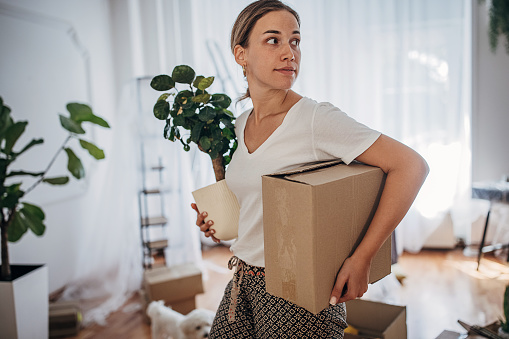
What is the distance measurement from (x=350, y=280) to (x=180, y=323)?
1482 millimetres

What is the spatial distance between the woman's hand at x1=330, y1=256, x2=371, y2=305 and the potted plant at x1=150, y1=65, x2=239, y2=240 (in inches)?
18.2

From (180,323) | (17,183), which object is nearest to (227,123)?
(180,323)

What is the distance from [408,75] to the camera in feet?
12.0

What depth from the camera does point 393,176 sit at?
89 centimetres

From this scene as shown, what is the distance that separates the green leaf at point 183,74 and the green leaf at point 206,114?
11cm

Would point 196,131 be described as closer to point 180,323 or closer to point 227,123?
point 227,123

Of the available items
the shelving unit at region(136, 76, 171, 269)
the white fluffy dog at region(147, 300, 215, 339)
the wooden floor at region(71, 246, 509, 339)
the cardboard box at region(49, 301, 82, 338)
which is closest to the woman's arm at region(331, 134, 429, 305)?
the white fluffy dog at region(147, 300, 215, 339)

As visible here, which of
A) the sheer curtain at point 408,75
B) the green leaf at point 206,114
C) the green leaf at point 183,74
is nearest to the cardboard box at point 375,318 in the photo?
the green leaf at point 206,114

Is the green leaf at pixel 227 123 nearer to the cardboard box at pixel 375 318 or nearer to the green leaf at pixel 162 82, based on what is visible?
the green leaf at pixel 162 82

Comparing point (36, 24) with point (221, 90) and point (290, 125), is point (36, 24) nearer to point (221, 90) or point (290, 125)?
point (221, 90)

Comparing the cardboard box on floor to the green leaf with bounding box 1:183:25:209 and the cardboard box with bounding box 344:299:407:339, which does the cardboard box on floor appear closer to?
the green leaf with bounding box 1:183:25:209

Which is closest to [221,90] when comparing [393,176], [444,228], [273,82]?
[444,228]

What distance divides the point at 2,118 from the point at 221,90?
172 centimetres

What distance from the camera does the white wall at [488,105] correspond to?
3.58 m
